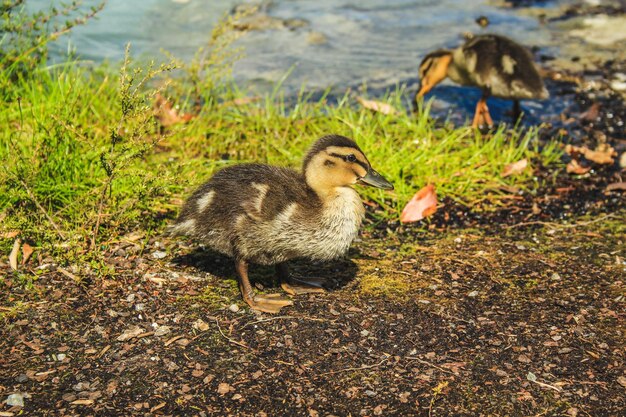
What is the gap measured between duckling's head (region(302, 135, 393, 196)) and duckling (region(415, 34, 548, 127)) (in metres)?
2.63

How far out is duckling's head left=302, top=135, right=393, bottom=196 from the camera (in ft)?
13.7

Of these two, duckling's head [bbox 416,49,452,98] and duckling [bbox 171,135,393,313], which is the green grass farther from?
duckling [bbox 171,135,393,313]

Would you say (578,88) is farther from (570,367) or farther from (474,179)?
(570,367)

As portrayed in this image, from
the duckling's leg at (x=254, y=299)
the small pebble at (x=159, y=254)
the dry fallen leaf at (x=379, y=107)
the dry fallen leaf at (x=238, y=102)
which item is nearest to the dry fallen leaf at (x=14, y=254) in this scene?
the small pebble at (x=159, y=254)

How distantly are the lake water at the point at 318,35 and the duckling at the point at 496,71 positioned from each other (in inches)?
39.3

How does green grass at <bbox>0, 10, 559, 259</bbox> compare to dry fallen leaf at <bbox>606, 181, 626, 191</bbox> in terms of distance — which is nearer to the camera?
green grass at <bbox>0, 10, 559, 259</bbox>

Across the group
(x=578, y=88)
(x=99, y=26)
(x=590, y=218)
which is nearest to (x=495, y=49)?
(x=578, y=88)

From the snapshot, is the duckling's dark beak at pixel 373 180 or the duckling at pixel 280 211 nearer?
the duckling at pixel 280 211

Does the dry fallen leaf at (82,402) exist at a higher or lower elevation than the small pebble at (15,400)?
lower

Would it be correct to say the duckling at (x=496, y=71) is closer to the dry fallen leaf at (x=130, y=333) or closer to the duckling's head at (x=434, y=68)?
the duckling's head at (x=434, y=68)

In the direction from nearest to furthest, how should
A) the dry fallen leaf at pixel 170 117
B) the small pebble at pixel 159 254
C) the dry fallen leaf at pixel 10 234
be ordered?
1. the dry fallen leaf at pixel 10 234
2. the small pebble at pixel 159 254
3. the dry fallen leaf at pixel 170 117

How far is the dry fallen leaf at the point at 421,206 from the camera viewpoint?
17.3 feet

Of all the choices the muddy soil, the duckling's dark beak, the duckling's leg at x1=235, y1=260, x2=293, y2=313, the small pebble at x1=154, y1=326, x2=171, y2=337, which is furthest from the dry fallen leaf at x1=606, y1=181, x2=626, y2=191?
the small pebble at x1=154, y1=326, x2=171, y2=337

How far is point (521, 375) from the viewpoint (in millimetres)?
3625
